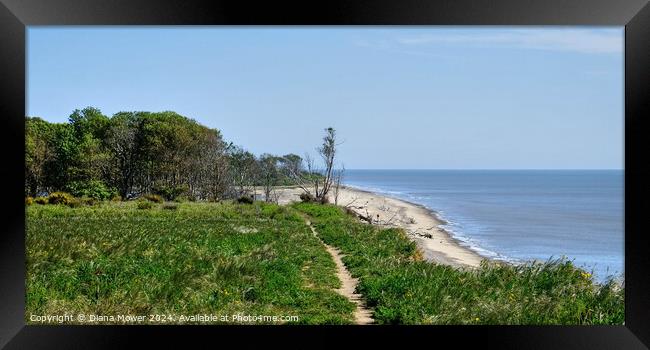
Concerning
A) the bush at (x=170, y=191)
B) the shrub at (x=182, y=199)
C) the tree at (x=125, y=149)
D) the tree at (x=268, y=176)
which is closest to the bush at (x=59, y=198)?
the tree at (x=125, y=149)

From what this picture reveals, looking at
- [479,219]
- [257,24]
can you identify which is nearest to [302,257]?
[257,24]

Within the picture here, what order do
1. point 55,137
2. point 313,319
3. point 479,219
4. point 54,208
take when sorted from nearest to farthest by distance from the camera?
point 313,319, point 54,208, point 55,137, point 479,219

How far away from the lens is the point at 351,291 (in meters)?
7.38

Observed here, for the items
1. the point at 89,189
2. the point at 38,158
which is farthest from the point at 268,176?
the point at 38,158

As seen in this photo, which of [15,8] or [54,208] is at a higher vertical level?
[15,8]

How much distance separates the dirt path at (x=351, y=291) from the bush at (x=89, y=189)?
9269 mm

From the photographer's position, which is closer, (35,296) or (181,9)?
(181,9)

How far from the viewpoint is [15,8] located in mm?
5332

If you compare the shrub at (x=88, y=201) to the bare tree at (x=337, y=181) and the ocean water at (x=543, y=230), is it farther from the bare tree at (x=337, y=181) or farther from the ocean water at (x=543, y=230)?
the ocean water at (x=543, y=230)

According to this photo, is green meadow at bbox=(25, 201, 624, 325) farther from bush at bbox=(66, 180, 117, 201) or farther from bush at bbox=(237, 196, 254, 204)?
bush at bbox=(237, 196, 254, 204)

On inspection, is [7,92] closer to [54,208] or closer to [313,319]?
[313,319]

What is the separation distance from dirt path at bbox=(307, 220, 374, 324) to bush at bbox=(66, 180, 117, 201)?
30.4ft

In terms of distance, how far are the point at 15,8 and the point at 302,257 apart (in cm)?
542


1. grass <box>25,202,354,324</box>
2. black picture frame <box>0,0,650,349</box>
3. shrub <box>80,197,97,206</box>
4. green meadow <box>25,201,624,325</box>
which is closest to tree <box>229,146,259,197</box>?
shrub <box>80,197,97,206</box>
